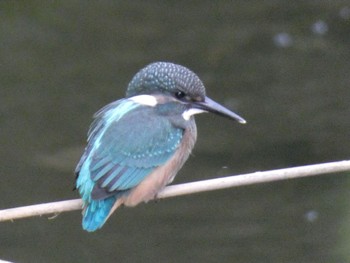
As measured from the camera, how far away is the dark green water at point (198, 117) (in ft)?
22.5

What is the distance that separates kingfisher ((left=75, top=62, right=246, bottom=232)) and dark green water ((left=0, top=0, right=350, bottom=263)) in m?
2.29

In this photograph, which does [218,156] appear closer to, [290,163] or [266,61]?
[290,163]

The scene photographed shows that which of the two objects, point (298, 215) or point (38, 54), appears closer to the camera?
point (298, 215)

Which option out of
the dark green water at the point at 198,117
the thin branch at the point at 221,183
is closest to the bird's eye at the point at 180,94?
the thin branch at the point at 221,183

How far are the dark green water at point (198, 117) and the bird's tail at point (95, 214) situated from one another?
2.61 m

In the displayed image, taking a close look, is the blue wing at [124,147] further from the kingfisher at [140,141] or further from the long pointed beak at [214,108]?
the long pointed beak at [214,108]

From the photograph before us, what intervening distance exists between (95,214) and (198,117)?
133 inches

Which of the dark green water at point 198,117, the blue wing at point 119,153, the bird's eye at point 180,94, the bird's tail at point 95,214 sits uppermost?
the bird's eye at point 180,94

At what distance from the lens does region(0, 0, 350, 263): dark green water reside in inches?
270

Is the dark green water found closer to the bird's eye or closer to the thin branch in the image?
the bird's eye

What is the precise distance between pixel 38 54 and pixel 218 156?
1553mm

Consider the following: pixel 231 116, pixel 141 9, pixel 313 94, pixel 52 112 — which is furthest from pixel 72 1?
pixel 231 116

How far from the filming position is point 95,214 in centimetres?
413

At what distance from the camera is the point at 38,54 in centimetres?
801
